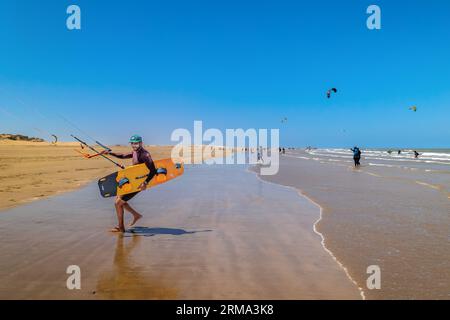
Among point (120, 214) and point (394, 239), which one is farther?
point (120, 214)

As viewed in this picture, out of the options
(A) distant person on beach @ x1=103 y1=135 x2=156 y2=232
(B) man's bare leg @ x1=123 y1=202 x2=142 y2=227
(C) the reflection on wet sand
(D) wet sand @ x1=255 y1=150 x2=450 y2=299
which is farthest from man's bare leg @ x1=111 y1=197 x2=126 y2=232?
(D) wet sand @ x1=255 y1=150 x2=450 y2=299

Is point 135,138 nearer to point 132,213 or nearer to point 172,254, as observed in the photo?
point 132,213

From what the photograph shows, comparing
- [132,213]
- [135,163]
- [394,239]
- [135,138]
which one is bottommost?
[394,239]

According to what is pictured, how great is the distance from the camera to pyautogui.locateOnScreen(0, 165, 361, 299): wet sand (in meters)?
5.01

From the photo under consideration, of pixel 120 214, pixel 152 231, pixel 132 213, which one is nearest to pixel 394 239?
pixel 152 231

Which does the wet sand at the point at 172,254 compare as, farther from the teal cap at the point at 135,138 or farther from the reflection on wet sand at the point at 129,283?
the teal cap at the point at 135,138

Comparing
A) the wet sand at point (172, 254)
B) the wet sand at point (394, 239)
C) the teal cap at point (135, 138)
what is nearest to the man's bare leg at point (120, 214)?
the wet sand at point (172, 254)

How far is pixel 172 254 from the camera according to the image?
6.69 metres

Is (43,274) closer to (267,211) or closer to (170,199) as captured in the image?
(267,211)

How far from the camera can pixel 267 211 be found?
11281 millimetres

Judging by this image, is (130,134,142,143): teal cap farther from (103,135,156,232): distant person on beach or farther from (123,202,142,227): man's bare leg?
(123,202,142,227): man's bare leg

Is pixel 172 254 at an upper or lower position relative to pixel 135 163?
lower
